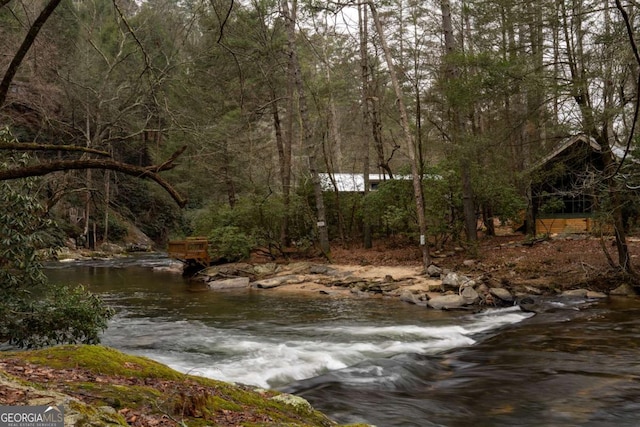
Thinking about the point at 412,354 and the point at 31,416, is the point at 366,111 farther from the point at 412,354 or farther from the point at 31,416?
the point at 31,416

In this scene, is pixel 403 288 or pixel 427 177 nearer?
pixel 403 288

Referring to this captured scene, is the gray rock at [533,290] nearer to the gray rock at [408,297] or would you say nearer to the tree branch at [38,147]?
the gray rock at [408,297]

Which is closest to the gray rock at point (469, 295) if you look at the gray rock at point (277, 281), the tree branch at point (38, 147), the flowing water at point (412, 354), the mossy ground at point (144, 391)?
the flowing water at point (412, 354)

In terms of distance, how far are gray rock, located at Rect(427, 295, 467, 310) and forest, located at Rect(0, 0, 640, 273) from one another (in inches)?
147

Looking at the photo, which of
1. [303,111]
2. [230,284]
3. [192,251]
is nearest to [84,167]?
[230,284]

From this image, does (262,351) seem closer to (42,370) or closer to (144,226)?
(42,370)

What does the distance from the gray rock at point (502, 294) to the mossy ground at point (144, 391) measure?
9.36m

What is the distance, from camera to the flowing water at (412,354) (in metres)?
5.76

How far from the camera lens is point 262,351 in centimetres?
825

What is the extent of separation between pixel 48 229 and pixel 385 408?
5.84m

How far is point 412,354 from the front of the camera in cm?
817

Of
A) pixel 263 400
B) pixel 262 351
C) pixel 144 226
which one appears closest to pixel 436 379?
pixel 262 351

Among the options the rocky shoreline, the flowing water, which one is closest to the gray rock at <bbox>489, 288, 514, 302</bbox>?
the rocky shoreline

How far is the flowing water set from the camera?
5758mm
